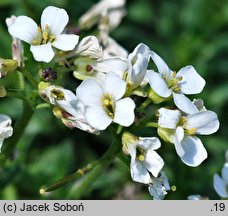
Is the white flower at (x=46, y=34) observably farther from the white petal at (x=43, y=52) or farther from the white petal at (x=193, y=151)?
the white petal at (x=193, y=151)

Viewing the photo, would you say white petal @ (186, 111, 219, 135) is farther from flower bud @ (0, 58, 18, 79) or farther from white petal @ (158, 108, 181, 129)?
flower bud @ (0, 58, 18, 79)

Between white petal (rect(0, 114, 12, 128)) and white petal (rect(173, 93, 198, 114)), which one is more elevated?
white petal (rect(173, 93, 198, 114))

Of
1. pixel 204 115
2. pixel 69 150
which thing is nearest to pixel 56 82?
pixel 204 115

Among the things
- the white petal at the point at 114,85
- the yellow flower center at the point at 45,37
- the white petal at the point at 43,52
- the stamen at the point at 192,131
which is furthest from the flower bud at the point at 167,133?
the yellow flower center at the point at 45,37

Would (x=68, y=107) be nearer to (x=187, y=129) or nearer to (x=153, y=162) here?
Answer: (x=153, y=162)

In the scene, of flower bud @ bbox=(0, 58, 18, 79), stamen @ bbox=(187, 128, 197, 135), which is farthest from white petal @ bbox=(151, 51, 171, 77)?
flower bud @ bbox=(0, 58, 18, 79)

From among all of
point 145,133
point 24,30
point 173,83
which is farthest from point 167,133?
point 145,133
